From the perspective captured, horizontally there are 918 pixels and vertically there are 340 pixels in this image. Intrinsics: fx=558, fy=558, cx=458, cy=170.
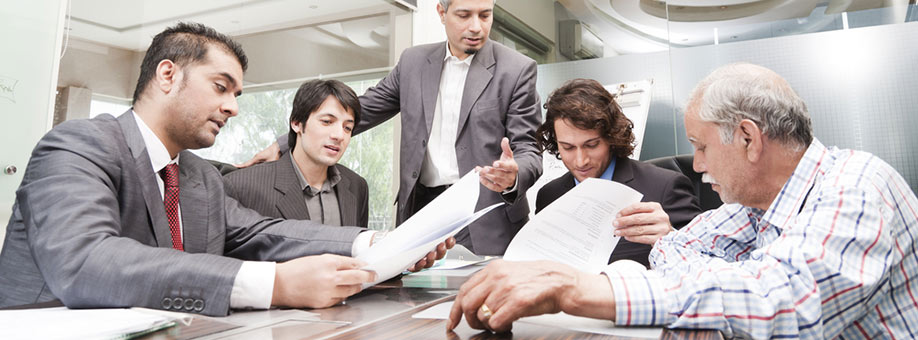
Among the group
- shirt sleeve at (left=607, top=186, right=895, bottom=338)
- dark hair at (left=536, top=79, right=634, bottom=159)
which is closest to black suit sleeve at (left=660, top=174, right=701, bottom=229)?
dark hair at (left=536, top=79, right=634, bottom=159)

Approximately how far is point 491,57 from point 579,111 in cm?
46

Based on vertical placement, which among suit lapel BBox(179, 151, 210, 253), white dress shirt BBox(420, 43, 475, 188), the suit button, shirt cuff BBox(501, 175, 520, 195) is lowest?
the suit button

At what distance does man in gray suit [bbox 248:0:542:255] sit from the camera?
6.84 ft

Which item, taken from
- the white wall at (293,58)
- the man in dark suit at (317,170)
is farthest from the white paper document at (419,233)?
the white wall at (293,58)

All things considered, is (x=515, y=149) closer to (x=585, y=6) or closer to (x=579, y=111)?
(x=579, y=111)

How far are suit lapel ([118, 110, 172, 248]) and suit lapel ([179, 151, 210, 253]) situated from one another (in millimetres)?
112

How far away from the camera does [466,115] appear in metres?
2.12

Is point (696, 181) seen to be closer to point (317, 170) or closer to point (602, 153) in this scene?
point (602, 153)

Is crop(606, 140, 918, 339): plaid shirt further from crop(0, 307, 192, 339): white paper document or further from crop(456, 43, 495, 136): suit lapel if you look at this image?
crop(456, 43, 495, 136): suit lapel

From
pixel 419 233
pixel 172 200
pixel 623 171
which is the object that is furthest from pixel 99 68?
pixel 419 233

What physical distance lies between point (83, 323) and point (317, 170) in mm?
1484

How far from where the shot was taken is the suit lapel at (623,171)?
190 centimetres

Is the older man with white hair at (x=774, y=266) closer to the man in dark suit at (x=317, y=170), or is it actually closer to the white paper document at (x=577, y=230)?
the white paper document at (x=577, y=230)

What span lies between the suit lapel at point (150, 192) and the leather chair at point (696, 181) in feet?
5.27
